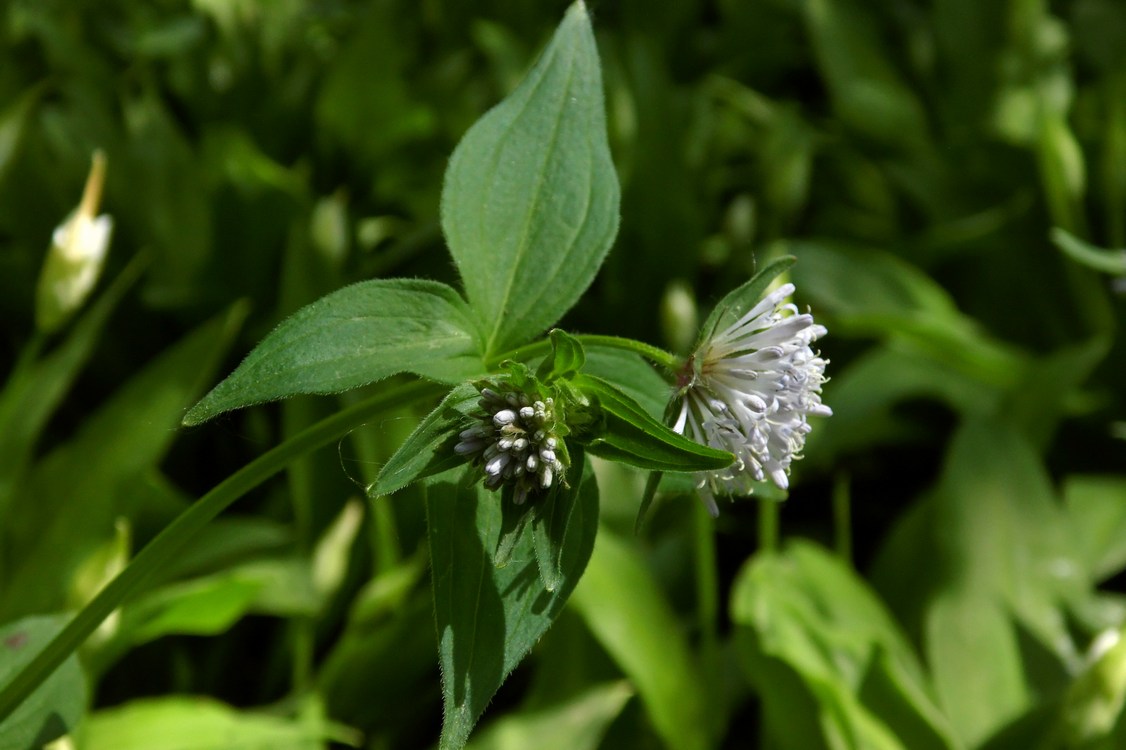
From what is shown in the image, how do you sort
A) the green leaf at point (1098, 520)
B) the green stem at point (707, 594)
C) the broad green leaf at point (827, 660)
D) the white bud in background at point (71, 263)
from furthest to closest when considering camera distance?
the green leaf at point (1098, 520)
the green stem at point (707, 594)
the broad green leaf at point (827, 660)
the white bud in background at point (71, 263)

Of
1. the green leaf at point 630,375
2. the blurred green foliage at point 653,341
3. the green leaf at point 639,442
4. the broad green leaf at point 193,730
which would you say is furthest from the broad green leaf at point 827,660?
the green leaf at point 639,442

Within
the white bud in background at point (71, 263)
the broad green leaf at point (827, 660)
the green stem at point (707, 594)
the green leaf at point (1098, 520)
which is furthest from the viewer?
the green leaf at point (1098, 520)

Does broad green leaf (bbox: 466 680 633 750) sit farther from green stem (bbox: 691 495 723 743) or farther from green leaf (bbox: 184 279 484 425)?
green leaf (bbox: 184 279 484 425)

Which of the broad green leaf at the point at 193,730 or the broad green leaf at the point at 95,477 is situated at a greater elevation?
the broad green leaf at the point at 95,477

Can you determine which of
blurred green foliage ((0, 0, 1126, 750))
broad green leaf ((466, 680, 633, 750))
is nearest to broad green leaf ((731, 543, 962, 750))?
blurred green foliage ((0, 0, 1126, 750))

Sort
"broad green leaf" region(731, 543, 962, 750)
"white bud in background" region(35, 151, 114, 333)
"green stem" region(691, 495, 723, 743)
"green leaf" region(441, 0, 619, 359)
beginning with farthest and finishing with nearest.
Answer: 1. "green stem" region(691, 495, 723, 743)
2. "broad green leaf" region(731, 543, 962, 750)
3. "white bud in background" region(35, 151, 114, 333)
4. "green leaf" region(441, 0, 619, 359)

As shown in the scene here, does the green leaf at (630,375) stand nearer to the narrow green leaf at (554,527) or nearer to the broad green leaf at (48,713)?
the narrow green leaf at (554,527)
